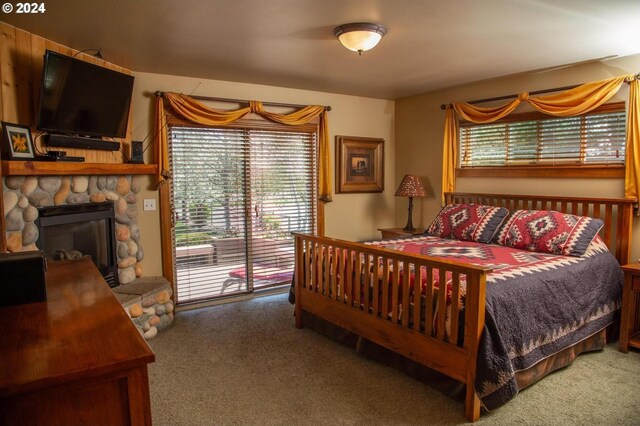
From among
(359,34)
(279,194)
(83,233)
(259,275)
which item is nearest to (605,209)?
(359,34)

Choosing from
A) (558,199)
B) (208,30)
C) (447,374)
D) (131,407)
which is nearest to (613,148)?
(558,199)

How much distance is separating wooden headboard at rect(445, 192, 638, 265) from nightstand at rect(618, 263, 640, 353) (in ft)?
1.31

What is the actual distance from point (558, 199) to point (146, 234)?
3.85 metres

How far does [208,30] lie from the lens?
2814 millimetres

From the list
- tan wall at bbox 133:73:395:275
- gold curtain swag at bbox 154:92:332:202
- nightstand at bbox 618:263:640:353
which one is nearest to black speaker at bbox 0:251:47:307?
gold curtain swag at bbox 154:92:332:202

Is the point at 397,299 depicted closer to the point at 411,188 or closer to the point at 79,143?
the point at 411,188

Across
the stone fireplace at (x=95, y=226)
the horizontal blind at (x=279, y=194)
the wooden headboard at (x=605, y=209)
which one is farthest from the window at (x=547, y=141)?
the stone fireplace at (x=95, y=226)

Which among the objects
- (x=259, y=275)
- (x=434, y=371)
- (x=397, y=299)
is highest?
(x=397, y=299)

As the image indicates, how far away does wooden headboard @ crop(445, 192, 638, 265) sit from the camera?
11.3 ft

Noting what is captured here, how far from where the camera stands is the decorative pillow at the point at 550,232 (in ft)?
10.8

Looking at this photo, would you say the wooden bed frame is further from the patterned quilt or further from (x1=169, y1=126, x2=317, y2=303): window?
(x1=169, y1=126, x2=317, y2=303): window

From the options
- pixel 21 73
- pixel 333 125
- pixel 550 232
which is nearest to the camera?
pixel 21 73

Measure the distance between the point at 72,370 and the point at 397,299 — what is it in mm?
2083

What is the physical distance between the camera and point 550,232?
3447 mm
